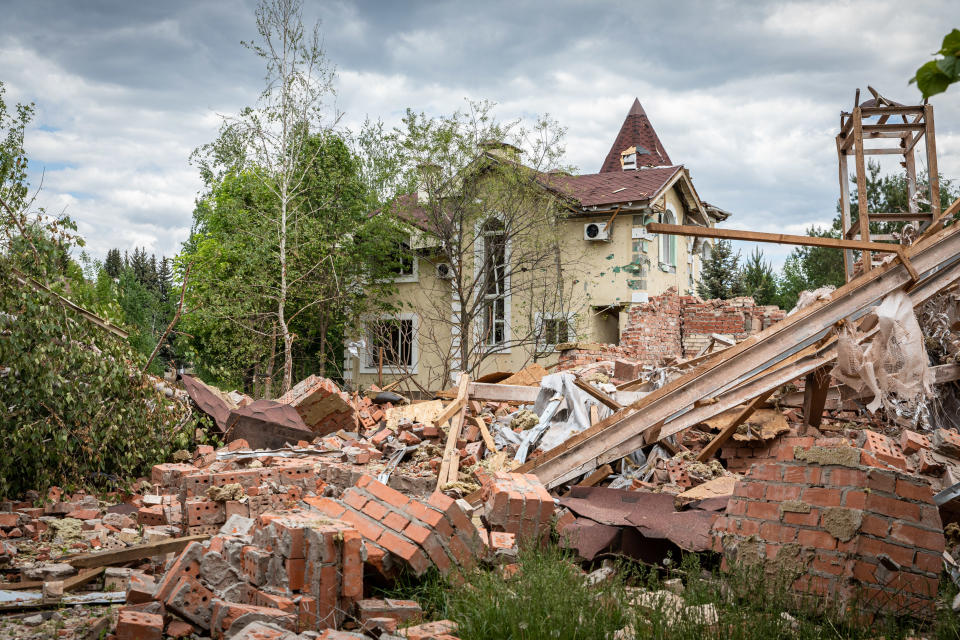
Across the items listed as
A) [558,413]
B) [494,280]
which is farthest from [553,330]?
[558,413]

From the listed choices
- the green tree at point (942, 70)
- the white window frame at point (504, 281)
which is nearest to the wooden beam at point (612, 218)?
the white window frame at point (504, 281)

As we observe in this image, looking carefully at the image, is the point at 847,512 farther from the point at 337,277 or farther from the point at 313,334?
the point at 313,334

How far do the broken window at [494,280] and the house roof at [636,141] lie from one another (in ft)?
35.4

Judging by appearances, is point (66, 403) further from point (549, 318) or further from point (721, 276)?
point (721, 276)

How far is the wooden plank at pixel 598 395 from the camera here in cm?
769

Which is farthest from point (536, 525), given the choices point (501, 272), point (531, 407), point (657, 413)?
point (501, 272)

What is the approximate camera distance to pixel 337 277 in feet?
60.8

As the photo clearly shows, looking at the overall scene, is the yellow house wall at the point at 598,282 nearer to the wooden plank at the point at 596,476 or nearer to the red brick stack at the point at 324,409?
the red brick stack at the point at 324,409

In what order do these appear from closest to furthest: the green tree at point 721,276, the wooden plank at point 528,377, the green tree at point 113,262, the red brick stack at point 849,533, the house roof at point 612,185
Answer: the red brick stack at point 849,533 → the wooden plank at point 528,377 → the house roof at point 612,185 → the green tree at point 721,276 → the green tree at point 113,262

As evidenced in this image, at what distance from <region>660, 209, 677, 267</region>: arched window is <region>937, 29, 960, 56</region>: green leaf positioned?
16798 mm

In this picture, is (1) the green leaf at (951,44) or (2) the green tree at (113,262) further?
(2) the green tree at (113,262)

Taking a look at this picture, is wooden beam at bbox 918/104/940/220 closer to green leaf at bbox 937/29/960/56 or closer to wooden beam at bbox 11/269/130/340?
green leaf at bbox 937/29/960/56

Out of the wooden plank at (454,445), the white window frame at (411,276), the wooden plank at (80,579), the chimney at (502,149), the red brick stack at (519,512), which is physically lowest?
the wooden plank at (80,579)

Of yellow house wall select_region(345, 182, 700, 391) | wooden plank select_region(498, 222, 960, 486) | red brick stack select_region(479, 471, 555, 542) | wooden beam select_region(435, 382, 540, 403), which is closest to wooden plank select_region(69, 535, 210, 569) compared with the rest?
red brick stack select_region(479, 471, 555, 542)
